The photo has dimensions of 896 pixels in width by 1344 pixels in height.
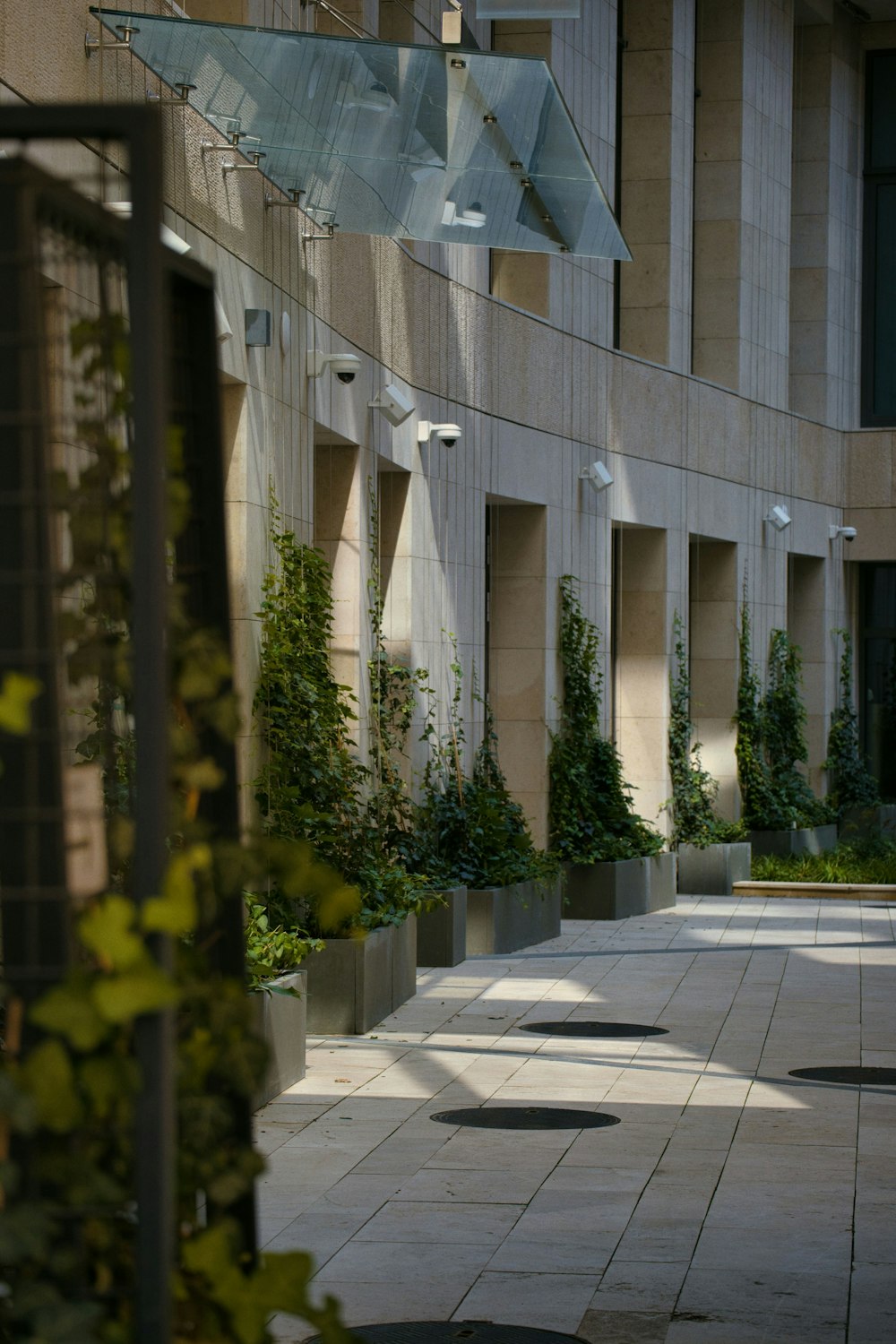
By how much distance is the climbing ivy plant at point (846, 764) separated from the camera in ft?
67.8

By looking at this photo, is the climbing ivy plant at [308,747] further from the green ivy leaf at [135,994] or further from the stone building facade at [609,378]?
the green ivy leaf at [135,994]

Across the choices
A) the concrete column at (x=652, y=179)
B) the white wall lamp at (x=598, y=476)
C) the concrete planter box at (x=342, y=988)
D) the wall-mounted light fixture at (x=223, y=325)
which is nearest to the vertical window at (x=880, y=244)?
the concrete column at (x=652, y=179)

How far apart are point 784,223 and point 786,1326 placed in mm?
16798

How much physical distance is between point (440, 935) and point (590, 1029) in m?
2.16

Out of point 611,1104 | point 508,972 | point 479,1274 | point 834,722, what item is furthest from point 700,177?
point 479,1274

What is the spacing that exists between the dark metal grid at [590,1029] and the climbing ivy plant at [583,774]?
15.5 ft

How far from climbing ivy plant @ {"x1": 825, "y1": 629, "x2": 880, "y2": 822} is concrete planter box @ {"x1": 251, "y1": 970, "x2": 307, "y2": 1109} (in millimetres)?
13404

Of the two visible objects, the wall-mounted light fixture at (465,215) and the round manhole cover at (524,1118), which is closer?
the round manhole cover at (524,1118)

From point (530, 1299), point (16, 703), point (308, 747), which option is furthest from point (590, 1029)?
point (16, 703)

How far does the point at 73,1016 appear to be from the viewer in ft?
6.31

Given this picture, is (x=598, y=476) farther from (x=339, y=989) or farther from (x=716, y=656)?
(x=339, y=989)

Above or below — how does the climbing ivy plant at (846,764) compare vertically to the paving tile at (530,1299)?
above

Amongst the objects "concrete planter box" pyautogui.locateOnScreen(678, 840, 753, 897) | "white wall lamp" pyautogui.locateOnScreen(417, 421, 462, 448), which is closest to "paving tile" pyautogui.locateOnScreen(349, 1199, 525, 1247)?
"white wall lamp" pyautogui.locateOnScreen(417, 421, 462, 448)

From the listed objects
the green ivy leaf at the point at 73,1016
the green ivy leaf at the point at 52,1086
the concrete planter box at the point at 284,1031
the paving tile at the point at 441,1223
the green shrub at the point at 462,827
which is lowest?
the paving tile at the point at 441,1223
